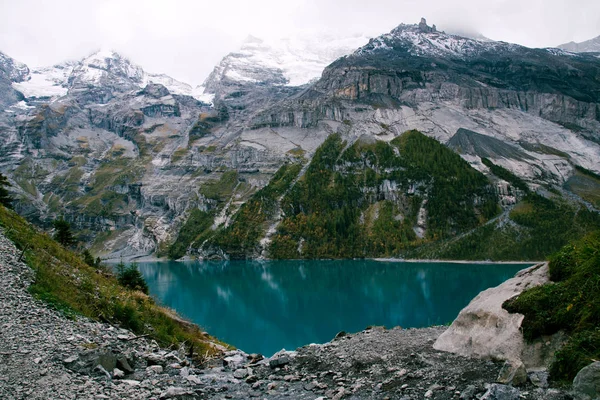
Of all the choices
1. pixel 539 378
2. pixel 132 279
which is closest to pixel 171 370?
pixel 539 378

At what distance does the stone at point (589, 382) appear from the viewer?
756 cm

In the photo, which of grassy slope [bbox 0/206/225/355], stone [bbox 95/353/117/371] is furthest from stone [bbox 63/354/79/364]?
grassy slope [bbox 0/206/225/355]

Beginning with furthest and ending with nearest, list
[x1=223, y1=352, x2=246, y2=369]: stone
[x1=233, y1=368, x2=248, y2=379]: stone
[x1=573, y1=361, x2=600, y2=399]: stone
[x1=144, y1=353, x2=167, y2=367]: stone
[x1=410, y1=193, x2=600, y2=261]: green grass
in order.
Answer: [x1=410, y1=193, x2=600, y2=261]: green grass, [x1=223, y1=352, x2=246, y2=369]: stone, [x1=233, y1=368, x2=248, y2=379]: stone, [x1=144, y1=353, x2=167, y2=367]: stone, [x1=573, y1=361, x2=600, y2=399]: stone

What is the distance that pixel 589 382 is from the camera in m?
7.66

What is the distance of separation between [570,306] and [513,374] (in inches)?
100

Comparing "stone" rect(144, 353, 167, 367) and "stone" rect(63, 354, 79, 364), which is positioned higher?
"stone" rect(63, 354, 79, 364)

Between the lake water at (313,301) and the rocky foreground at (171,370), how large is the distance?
61.1 ft

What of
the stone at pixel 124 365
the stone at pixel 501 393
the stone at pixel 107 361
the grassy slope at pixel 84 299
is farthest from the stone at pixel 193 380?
the stone at pixel 501 393

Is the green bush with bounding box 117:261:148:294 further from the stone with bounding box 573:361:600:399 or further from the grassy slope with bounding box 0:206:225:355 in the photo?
the stone with bounding box 573:361:600:399

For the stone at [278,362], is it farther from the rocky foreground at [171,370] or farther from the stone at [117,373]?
the stone at [117,373]

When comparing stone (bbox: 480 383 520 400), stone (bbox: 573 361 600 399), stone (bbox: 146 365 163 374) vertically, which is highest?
stone (bbox: 573 361 600 399)

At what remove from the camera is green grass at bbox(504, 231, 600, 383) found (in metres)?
9.02

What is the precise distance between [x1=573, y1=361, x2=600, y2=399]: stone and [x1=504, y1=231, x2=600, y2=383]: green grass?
3.06 ft

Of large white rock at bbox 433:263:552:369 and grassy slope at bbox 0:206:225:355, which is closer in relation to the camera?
large white rock at bbox 433:263:552:369
